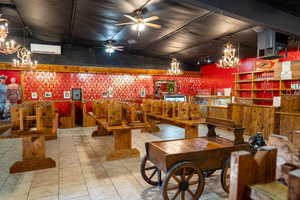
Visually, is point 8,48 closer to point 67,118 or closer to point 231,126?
point 67,118

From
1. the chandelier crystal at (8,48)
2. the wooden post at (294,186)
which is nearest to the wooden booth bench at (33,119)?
the chandelier crystal at (8,48)

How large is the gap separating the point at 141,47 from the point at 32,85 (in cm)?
494

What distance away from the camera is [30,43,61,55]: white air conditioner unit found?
25.6ft

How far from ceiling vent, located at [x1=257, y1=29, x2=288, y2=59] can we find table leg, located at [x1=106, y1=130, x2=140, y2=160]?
412cm

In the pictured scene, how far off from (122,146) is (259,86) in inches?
270

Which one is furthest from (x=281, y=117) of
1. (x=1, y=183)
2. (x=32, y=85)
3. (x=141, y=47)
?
(x=32, y=85)

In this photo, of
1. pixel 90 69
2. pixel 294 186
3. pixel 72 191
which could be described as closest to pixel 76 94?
pixel 90 69

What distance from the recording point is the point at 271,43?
4781 millimetres

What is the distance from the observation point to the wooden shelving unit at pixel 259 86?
7.18 m

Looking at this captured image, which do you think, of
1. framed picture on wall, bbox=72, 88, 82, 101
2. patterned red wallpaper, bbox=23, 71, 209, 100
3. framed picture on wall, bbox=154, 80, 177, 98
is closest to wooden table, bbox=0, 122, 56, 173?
framed picture on wall, bbox=72, 88, 82, 101

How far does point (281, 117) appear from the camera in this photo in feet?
18.5

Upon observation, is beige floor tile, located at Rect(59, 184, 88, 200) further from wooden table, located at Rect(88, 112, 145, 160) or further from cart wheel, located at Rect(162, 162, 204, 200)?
cart wheel, located at Rect(162, 162, 204, 200)

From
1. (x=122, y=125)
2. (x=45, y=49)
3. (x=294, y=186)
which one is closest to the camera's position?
(x=294, y=186)

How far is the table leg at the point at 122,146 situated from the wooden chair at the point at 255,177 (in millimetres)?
3521
